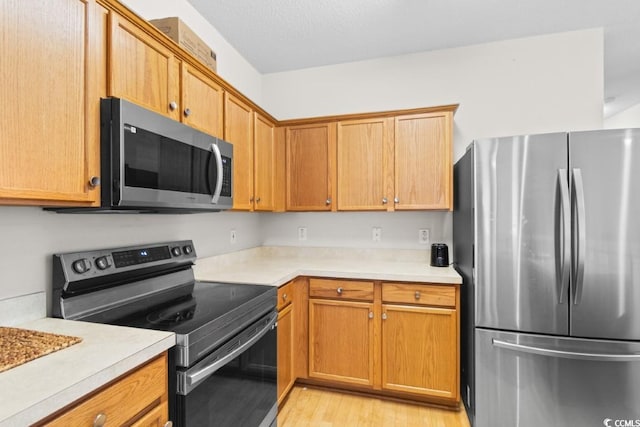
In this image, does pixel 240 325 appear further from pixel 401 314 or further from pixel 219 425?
pixel 401 314

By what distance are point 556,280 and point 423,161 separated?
43.6 inches

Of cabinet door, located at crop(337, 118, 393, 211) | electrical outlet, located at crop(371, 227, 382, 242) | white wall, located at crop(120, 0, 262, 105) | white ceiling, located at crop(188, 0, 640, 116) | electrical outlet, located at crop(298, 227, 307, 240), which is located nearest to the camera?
white wall, located at crop(120, 0, 262, 105)

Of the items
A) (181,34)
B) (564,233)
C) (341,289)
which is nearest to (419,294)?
(341,289)

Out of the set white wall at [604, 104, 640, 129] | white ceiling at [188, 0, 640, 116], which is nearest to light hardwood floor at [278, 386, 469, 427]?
white ceiling at [188, 0, 640, 116]

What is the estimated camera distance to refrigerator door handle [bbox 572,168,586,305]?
164 cm

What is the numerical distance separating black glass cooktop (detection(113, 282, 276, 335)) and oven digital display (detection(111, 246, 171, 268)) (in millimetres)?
261

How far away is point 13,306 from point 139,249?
0.53 meters

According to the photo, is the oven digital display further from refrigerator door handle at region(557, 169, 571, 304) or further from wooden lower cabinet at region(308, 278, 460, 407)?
refrigerator door handle at region(557, 169, 571, 304)

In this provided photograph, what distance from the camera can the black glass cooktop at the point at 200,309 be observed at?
47.0 inches

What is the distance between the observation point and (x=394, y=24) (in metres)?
2.29

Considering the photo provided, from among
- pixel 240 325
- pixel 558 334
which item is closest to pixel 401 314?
pixel 558 334

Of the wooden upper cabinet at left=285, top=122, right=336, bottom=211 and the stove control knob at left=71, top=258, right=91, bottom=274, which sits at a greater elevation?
the wooden upper cabinet at left=285, top=122, right=336, bottom=211

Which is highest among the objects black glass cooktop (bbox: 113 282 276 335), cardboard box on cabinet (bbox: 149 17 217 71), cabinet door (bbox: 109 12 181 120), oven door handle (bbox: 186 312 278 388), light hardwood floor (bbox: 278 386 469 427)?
cardboard box on cabinet (bbox: 149 17 217 71)

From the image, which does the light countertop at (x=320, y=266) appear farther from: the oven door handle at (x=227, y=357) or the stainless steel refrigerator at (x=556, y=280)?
the stainless steel refrigerator at (x=556, y=280)
